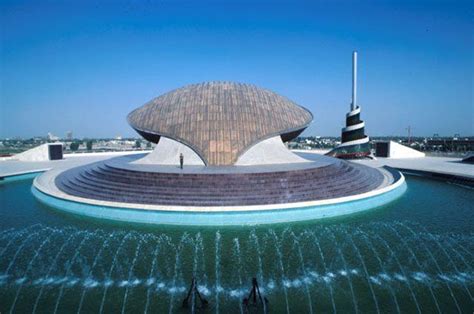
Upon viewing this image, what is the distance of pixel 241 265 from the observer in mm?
8164

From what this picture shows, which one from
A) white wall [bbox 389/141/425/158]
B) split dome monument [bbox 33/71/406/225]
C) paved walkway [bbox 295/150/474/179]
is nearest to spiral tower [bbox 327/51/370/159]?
paved walkway [bbox 295/150/474/179]

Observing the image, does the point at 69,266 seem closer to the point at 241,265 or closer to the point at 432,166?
the point at 241,265

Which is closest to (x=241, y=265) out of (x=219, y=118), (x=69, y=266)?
(x=69, y=266)

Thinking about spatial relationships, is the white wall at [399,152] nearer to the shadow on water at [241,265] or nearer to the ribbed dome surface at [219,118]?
the ribbed dome surface at [219,118]

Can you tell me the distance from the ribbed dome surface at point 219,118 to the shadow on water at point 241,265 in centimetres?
802

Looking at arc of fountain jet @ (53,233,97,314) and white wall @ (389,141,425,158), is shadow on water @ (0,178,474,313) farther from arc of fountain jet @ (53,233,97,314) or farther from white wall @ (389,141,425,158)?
white wall @ (389,141,425,158)

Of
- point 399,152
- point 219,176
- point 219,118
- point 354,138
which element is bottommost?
point 399,152

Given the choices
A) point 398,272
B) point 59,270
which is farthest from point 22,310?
point 398,272

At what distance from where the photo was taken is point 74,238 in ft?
32.9

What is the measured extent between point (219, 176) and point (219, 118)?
20.3 feet

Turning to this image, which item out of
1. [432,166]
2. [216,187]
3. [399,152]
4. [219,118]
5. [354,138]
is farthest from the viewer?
[399,152]

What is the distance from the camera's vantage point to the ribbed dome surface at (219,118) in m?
18.4

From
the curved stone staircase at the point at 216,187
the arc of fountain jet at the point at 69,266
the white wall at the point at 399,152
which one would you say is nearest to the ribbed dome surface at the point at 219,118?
the curved stone staircase at the point at 216,187

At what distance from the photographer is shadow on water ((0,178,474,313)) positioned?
6629 millimetres
